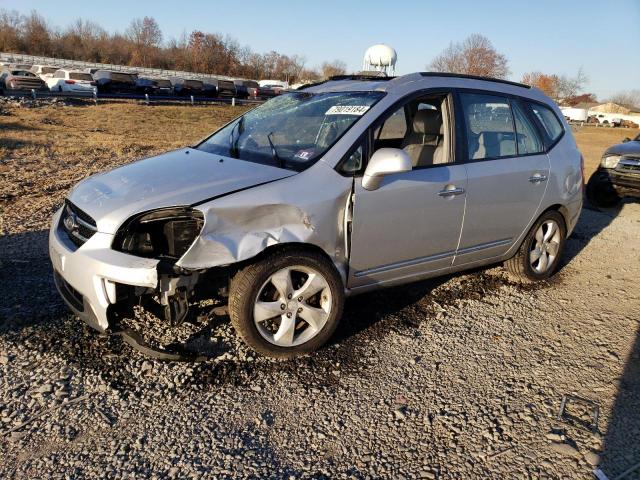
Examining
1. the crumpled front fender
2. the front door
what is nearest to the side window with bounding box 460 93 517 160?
the front door

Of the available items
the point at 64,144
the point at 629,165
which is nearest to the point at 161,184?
the point at 629,165

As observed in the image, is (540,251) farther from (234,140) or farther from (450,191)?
(234,140)

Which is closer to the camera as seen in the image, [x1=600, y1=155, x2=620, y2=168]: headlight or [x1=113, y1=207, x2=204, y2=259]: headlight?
[x1=113, y1=207, x2=204, y2=259]: headlight

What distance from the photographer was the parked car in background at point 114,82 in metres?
33.0

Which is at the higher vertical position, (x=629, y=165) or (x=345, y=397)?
(x=629, y=165)

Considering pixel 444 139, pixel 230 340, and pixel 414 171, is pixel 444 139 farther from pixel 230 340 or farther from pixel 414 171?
pixel 230 340

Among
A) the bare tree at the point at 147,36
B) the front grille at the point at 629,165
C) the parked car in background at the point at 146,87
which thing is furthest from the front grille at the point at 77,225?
the bare tree at the point at 147,36

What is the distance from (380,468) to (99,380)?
172 cm

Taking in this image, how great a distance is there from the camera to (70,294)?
10.2 ft

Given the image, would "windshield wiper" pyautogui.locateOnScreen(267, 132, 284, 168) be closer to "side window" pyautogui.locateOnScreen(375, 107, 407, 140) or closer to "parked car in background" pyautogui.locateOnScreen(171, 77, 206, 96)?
"side window" pyautogui.locateOnScreen(375, 107, 407, 140)

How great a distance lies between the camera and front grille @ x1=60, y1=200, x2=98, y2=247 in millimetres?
2990

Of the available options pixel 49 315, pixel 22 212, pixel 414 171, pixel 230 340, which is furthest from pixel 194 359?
pixel 22 212

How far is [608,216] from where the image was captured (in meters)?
8.25

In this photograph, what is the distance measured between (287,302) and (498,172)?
2167mm
